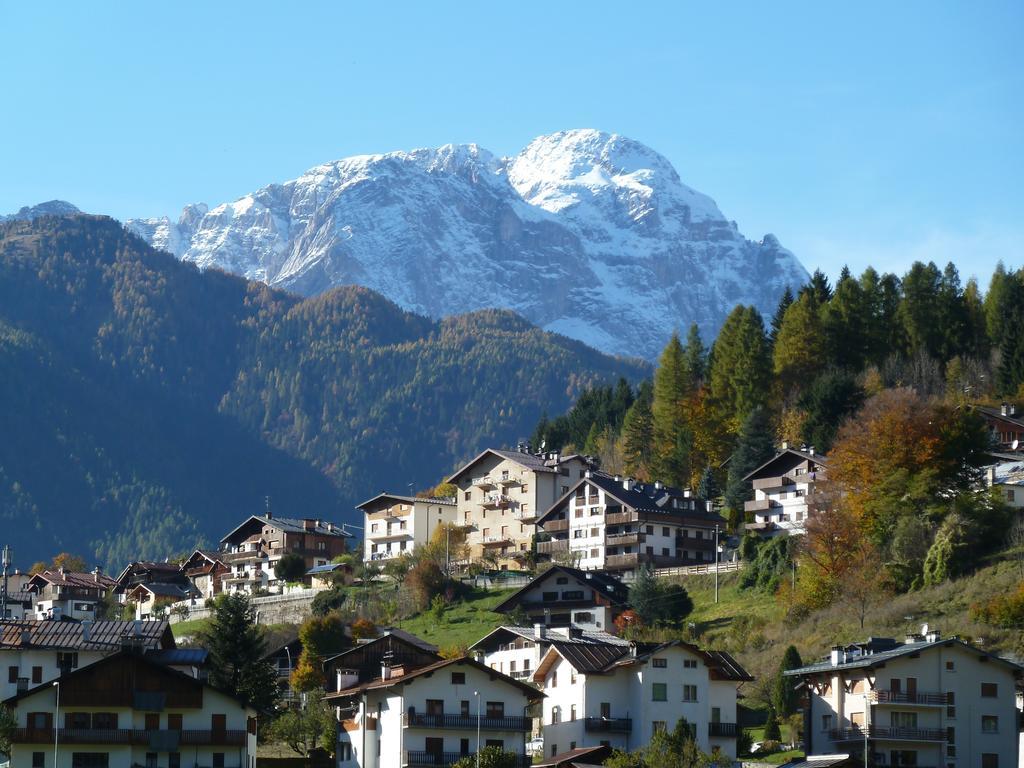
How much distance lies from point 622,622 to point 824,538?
40.2 feet

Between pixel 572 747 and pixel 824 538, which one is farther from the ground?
pixel 824 538

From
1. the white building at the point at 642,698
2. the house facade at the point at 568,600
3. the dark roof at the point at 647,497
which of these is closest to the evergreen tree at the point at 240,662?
the white building at the point at 642,698

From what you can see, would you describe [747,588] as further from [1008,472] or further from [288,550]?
[288,550]

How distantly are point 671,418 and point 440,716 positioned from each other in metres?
75.4

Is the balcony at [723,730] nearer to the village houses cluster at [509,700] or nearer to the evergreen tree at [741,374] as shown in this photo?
the village houses cluster at [509,700]

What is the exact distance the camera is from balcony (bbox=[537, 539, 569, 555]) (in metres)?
139

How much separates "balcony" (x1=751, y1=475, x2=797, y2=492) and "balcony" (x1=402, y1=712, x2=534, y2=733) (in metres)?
50.6

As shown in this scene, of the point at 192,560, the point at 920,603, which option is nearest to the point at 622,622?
the point at 920,603

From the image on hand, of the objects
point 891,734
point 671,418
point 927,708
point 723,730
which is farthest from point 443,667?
point 671,418

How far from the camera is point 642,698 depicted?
86.2 meters

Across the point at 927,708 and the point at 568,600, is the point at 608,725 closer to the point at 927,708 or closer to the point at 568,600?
the point at 927,708

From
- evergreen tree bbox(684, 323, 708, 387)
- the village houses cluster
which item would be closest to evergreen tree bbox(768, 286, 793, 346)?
evergreen tree bbox(684, 323, 708, 387)

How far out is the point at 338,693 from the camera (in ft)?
289

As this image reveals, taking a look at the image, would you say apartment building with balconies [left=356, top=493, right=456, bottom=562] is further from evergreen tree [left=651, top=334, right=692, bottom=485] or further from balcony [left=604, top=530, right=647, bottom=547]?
balcony [left=604, top=530, right=647, bottom=547]
